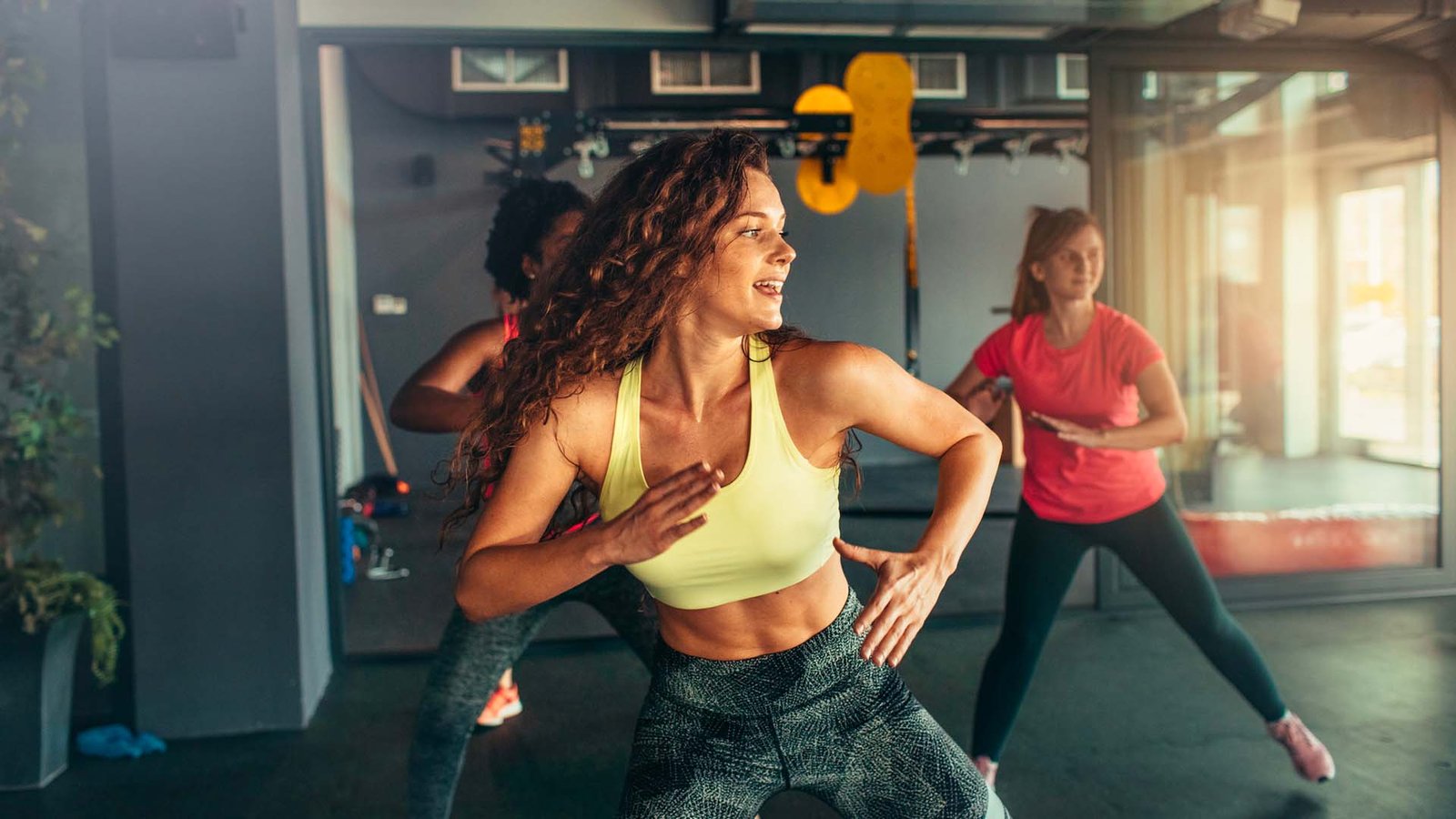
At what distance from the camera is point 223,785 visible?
3178 millimetres

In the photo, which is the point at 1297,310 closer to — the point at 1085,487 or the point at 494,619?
the point at 1085,487

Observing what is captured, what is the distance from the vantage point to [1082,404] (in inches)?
119

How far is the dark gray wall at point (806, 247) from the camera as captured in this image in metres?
9.07

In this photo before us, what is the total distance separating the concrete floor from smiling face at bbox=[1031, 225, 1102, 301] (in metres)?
1.27

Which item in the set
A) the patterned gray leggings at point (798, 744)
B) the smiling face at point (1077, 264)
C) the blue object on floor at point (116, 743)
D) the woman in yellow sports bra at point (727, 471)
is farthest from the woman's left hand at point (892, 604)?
the blue object on floor at point (116, 743)

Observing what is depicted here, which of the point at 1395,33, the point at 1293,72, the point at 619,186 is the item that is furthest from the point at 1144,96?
the point at 619,186

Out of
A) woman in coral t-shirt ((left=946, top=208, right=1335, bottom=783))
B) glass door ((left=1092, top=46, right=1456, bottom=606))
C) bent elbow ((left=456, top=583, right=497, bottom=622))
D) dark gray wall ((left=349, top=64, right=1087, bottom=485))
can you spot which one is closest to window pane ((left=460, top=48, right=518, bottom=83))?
dark gray wall ((left=349, top=64, right=1087, bottom=485))

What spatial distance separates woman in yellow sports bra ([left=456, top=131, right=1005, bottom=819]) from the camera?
5.08ft

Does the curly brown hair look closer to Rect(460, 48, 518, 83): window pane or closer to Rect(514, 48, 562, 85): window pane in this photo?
Rect(514, 48, 562, 85): window pane

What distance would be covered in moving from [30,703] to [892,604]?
9.01ft

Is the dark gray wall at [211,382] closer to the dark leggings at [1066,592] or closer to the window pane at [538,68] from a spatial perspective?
the dark leggings at [1066,592]

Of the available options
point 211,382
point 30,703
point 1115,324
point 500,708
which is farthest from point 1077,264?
point 30,703

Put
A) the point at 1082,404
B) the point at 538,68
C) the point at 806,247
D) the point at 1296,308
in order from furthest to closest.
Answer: the point at 806,247
the point at 538,68
the point at 1296,308
the point at 1082,404

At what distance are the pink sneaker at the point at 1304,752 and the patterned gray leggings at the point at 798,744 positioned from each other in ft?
5.77
